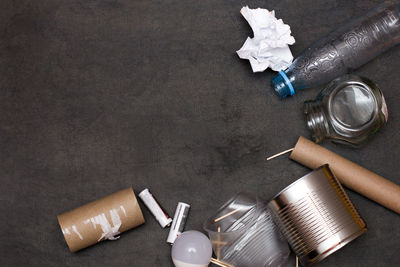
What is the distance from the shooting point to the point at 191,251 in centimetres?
89

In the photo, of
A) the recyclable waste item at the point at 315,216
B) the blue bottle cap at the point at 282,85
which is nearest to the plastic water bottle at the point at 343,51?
the blue bottle cap at the point at 282,85

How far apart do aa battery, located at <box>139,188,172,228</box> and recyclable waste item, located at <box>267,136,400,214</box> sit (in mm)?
362

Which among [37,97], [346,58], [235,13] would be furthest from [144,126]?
[346,58]

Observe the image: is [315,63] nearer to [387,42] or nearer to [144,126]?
[387,42]

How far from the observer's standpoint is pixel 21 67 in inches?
42.1

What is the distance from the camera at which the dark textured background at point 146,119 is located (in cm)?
100

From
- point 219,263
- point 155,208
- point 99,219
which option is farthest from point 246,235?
point 99,219

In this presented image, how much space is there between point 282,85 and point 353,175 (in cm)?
29

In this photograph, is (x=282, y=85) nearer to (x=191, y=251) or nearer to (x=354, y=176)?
(x=354, y=176)

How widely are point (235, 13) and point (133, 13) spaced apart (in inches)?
11.3

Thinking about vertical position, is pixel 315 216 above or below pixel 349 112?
below

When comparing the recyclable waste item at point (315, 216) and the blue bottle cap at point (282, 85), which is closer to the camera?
the recyclable waste item at point (315, 216)

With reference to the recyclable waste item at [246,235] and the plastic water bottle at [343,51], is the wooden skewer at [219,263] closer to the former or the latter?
the recyclable waste item at [246,235]

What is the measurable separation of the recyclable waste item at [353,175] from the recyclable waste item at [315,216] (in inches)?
4.3
